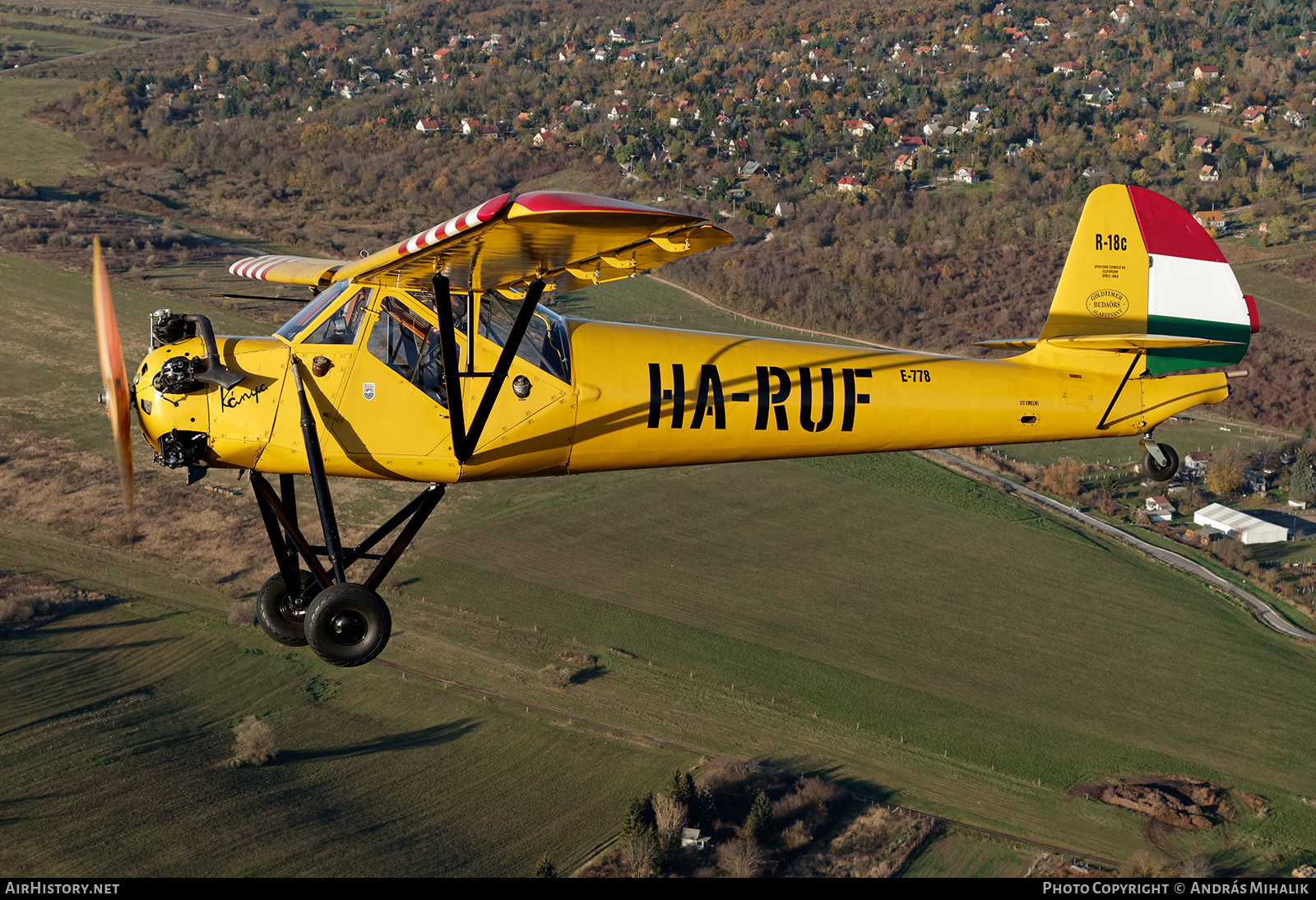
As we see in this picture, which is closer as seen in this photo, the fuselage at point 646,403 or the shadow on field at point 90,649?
the fuselage at point 646,403

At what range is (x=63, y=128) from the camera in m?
115

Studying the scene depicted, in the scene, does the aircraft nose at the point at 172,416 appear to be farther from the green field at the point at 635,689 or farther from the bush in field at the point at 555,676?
the bush in field at the point at 555,676

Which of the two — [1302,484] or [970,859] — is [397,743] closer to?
[970,859]

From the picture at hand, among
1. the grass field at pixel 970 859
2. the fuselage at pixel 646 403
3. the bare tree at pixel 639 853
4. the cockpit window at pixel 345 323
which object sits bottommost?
the grass field at pixel 970 859

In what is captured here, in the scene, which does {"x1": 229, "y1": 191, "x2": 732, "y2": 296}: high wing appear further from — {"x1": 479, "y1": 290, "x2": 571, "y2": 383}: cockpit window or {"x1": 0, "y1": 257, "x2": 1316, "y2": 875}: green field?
{"x1": 0, "y1": 257, "x2": 1316, "y2": 875}: green field

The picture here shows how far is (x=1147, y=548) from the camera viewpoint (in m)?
52.0

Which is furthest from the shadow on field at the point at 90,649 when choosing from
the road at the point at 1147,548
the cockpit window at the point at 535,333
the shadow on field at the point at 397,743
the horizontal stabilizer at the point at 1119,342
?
the road at the point at 1147,548

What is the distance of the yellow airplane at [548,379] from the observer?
40.9 feet

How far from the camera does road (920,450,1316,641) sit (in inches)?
1809

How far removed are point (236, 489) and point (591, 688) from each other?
18263 mm

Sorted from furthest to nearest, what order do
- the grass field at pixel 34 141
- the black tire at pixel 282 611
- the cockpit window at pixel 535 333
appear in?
the grass field at pixel 34 141 < the black tire at pixel 282 611 < the cockpit window at pixel 535 333

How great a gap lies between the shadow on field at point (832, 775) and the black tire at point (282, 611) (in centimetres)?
2205

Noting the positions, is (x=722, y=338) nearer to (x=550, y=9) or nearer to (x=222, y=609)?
(x=222, y=609)

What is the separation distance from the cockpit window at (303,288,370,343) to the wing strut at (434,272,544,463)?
80 cm
